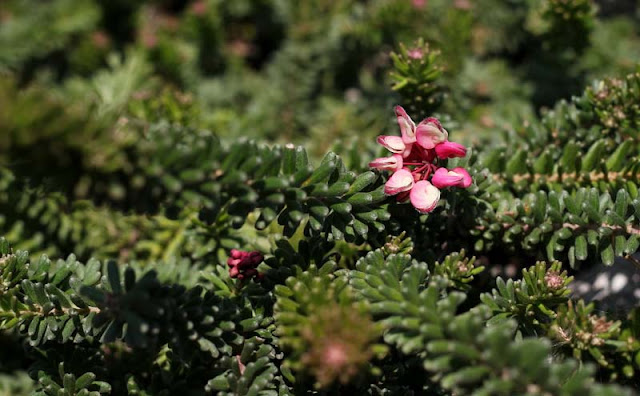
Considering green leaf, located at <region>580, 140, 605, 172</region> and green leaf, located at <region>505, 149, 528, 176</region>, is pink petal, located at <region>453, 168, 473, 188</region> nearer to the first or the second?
green leaf, located at <region>505, 149, 528, 176</region>

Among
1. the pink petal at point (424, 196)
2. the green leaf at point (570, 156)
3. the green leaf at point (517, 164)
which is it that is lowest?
the pink petal at point (424, 196)

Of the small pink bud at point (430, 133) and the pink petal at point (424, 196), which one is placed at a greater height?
the small pink bud at point (430, 133)

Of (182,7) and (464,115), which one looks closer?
(464,115)

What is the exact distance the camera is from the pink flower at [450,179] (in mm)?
1287

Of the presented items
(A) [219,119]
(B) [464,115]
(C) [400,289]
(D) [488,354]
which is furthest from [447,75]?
(D) [488,354]

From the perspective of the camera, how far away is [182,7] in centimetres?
338

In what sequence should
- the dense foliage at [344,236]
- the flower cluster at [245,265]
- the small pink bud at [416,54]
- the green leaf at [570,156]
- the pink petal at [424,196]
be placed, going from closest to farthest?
the dense foliage at [344,236]
the pink petal at [424,196]
the flower cluster at [245,265]
the green leaf at [570,156]
the small pink bud at [416,54]

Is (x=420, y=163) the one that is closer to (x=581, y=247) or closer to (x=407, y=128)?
(x=407, y=128)

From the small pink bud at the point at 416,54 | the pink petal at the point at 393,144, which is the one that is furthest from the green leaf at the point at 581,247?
the small pink bud at the point at 416,54

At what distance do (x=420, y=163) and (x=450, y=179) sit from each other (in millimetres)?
111

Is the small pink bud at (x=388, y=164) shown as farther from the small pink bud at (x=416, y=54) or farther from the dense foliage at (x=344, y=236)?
the small pink bud at (x=416, y=54)

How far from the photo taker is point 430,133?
1.32 m

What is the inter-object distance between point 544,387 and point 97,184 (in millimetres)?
995

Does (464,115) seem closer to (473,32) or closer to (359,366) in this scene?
(473,32)
